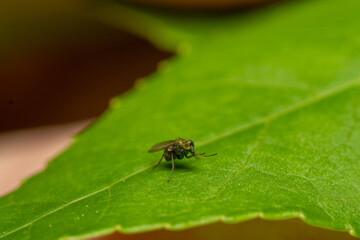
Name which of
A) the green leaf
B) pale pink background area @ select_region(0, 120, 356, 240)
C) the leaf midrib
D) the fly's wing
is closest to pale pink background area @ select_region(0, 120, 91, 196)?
pale pink background area @ select_region(0, 120, 356, 240)

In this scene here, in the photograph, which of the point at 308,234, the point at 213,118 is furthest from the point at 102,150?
the point at 308,234

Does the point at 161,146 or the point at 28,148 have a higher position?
the point at 28,148

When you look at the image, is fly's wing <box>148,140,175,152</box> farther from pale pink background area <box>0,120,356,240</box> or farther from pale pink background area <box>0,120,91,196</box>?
pale pink background area <box>0,120,91,196</box>

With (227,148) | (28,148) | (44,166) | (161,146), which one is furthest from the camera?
(28,148)

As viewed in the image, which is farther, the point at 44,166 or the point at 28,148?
the point at 28,148

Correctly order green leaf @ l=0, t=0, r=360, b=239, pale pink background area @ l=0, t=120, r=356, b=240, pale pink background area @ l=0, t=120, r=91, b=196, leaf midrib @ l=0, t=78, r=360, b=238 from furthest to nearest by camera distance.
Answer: pale pink background area @ l=0, t=120, r=91, b=196 → pale pink background area @ l=0, t=120, r=356, b=240 → leaf midrib @ l=0, t=78, r=360, b=238 → green leaf @ l=0, t=0, r=360, b=239

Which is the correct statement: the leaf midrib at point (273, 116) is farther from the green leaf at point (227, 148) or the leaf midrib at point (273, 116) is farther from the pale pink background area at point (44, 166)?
the pale pink background area at point (44, 166)

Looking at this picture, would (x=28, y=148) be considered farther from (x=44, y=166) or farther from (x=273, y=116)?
(x=273, y=116)

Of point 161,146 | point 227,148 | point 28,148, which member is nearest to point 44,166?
point 161,146

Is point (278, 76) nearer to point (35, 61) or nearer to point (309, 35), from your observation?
point (309, 35)
